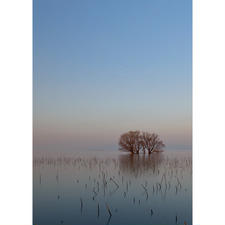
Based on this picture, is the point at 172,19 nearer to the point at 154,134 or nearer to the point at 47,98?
the point at 154,134

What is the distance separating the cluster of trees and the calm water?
0.10m

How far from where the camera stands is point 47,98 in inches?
129

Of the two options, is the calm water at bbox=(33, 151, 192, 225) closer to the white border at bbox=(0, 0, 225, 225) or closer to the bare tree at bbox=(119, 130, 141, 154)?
the bare tree at bbox=(119, 130, 141, 154)

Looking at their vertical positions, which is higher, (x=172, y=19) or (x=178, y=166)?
(x=172, y=19)

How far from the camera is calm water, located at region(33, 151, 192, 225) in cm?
292

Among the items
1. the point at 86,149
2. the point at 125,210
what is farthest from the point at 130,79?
the point at 125,210
